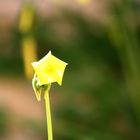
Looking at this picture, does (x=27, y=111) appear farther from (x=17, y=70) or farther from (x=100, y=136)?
(x=100, y=136)

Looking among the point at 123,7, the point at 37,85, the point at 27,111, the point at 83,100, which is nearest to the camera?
the point at 37,85

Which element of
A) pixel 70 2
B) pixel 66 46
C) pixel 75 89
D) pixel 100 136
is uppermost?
pixel 70 2

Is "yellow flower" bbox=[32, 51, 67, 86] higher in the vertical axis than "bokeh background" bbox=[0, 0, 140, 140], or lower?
lower

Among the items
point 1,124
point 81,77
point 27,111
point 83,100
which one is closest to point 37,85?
point 1,124

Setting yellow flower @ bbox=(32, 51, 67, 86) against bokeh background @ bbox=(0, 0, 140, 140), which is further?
bokeh background @ bbox=(0, 0, 140, 140)

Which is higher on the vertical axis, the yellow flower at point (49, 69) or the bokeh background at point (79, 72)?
the bokeh background at point (79, 72)
